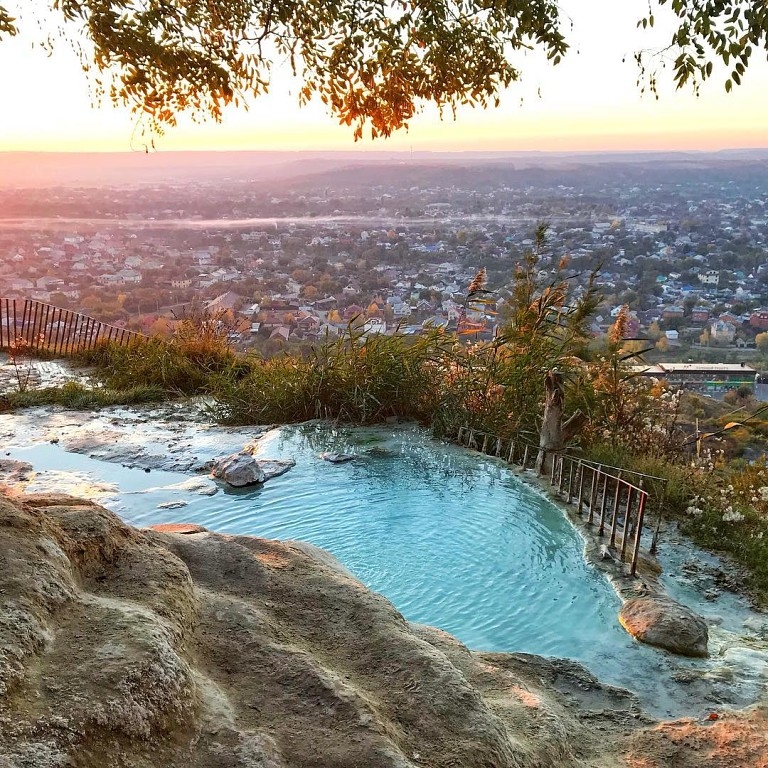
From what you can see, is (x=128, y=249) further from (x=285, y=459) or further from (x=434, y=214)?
(x=285, y=459)

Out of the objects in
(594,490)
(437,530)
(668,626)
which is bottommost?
(437,530)

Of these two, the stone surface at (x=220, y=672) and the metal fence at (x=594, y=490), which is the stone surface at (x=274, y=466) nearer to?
the metal fence at (x=594, y=490)

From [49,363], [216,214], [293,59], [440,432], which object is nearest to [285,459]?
[440,432]

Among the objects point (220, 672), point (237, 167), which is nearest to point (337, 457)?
point (220, 672)

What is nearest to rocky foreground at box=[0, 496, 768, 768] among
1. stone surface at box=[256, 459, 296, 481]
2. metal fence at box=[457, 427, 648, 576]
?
metal fence at box=[457, 427, 648, 576]

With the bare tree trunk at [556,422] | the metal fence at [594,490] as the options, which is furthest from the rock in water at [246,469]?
the bare tree trunk at [556,422]

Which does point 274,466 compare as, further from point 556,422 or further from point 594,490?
point 594,490

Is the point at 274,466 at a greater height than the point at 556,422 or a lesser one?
lesser

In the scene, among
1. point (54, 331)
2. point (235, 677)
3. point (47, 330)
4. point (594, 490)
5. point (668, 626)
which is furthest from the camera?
point (54, 331)

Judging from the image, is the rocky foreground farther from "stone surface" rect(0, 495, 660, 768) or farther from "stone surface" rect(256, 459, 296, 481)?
"stone surface" rect(256, 459, 296, 481)
